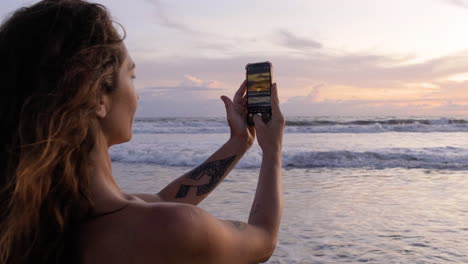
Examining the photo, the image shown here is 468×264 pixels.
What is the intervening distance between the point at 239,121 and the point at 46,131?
3.16ft

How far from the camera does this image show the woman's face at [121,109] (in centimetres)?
129

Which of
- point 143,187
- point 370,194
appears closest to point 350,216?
point 370,194

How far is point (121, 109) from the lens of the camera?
131 centimetres

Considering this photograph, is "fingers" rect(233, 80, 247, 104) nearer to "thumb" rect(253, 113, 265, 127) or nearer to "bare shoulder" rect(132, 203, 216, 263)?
"thumb" rect(253, 113, 265, 127)

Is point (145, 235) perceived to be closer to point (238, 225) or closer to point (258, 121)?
point (238, 225)

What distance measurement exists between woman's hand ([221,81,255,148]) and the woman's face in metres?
0.66

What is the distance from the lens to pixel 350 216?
5.89 metres

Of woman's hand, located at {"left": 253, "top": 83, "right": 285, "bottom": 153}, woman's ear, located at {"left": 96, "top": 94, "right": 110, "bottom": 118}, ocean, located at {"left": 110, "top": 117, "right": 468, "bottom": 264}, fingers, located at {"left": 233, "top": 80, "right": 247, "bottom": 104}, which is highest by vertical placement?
fingers, located at {"left": 233, "top": 80, "right": 247, "bottom": 104}

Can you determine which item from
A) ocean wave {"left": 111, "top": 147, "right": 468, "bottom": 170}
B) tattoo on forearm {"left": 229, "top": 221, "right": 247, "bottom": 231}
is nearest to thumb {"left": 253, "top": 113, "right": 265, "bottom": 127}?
tattoo on forearm {"left": 229, "top": 221, "right": 247, "bottom": 231}

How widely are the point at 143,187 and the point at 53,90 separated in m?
7.04

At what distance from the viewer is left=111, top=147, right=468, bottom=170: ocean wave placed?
1122 centimetres

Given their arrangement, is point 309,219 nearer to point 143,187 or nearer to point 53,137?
point 143,187

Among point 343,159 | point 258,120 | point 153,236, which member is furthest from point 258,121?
point 343,159

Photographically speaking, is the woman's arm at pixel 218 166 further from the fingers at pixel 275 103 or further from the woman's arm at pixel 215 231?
the woman's arm at pixel 215 231
